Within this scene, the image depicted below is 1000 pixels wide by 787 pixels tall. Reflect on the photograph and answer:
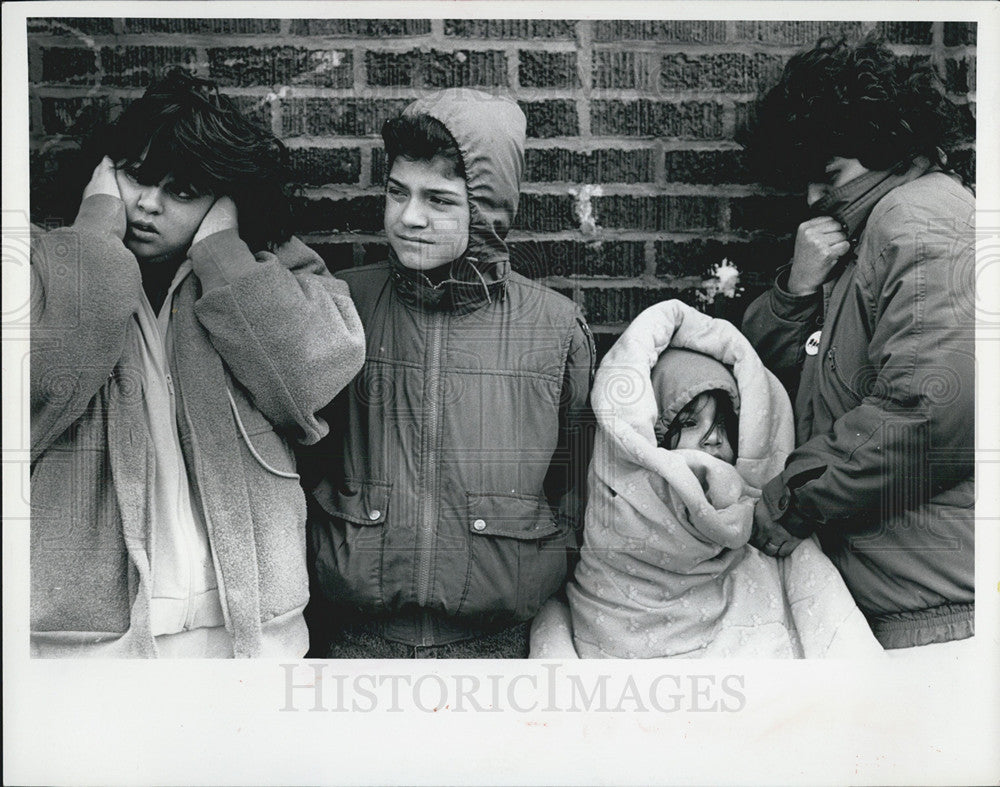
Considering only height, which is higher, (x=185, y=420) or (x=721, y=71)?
(x=721, y=71)

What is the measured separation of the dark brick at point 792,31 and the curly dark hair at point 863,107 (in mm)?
46

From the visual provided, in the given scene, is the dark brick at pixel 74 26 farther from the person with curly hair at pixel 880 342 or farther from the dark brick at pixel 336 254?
the person with curly hair at pixel 880 342

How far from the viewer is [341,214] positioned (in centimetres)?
316

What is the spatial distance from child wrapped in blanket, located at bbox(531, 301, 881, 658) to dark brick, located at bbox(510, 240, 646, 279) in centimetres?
20

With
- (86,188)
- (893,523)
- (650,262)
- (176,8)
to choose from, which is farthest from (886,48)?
(86,188)

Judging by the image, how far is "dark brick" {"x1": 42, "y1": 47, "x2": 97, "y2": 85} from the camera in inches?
121

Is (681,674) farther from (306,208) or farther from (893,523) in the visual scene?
(306,208)

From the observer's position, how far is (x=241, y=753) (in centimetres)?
302

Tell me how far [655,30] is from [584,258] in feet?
1.82

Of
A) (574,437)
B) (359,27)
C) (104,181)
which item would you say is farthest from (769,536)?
(104,181)

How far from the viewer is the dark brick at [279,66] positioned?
3.09 meters

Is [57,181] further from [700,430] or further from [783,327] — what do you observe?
[783,327]

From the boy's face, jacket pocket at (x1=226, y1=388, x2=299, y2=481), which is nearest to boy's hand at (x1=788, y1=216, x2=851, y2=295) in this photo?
the boy's face

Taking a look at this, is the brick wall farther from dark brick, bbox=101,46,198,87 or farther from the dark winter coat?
the dark winter coat
